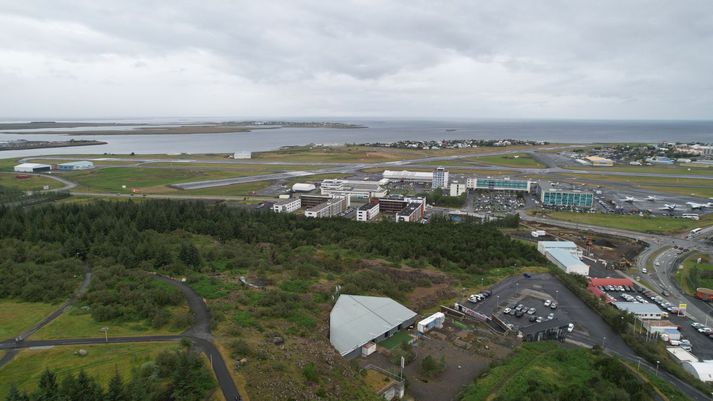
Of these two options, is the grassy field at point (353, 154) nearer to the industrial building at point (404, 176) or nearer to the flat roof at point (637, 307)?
the industrial building at point (404, 176)

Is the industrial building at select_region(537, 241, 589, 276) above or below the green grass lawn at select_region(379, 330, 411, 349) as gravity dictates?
above

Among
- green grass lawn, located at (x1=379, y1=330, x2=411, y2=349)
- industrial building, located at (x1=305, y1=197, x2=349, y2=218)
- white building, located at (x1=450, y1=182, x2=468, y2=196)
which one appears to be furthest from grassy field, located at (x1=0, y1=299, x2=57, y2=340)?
white building, located at (x1=450, y1=182, x2=468, y2=196)

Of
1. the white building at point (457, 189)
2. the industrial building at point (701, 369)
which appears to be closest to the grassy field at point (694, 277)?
the industrial building at point (701, 369)

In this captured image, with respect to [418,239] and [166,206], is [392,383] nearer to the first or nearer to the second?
[418,239]

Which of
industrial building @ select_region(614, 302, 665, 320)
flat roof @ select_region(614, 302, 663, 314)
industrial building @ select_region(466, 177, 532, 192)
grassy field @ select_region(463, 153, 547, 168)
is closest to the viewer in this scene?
industrial building @ select_region(614, 302, 665, 320)

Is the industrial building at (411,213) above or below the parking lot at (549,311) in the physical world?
above

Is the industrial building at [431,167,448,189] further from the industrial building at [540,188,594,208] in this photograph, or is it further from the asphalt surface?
the asphalt surface
